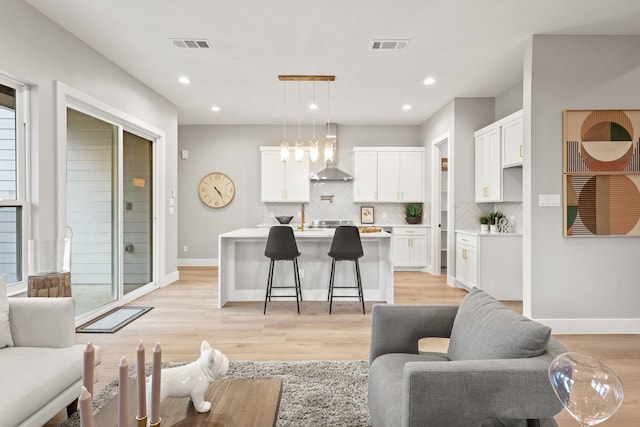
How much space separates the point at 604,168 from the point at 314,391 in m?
3.45

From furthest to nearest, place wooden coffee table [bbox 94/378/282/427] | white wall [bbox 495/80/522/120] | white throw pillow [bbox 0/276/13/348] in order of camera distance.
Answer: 1. white wall [bbox 495/80/522/120]
2. white throw pillow [bbox 0/276/13/348]
3. wooden coffee table [bbox 94/378/282/427]

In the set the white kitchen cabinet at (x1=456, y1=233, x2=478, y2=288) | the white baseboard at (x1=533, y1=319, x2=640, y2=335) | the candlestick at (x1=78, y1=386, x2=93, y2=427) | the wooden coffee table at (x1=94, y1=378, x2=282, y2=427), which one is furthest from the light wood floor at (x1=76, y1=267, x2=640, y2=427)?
the candlestick at (x1=78, y1=386, x2=93, y2=427)

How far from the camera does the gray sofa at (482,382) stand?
1.31 m

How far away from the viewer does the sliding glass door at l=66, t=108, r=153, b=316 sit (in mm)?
4102

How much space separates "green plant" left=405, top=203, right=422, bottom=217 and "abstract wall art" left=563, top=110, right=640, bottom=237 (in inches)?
149

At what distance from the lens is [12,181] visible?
328 cm

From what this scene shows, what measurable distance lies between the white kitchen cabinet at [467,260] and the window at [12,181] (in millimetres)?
4945

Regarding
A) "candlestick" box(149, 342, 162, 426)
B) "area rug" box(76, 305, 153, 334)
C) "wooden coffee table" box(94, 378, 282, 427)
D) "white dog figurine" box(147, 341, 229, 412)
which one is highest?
"candlestick" box(149, 342, 162, 426)

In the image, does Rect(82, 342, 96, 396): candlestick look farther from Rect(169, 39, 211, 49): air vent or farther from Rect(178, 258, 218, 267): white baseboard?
Rect(178, 258, 218, 267): white baseboard

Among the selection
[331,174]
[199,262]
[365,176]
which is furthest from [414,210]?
[199,262]

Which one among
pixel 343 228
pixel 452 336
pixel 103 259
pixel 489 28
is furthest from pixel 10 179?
pixel 489 28

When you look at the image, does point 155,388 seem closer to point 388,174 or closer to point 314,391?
point 314,391

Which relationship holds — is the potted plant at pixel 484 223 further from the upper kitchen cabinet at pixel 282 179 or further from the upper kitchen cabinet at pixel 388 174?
the upper kitchen cabinet at pixel 282 179

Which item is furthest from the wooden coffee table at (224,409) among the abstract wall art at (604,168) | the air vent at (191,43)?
the abstract wall art at (604,168)
